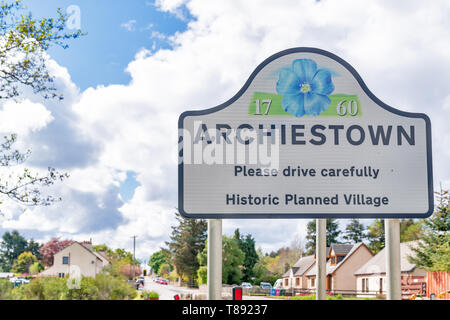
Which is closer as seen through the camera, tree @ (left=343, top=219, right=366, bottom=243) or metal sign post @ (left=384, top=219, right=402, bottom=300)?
metal sign post @ (left=384, top=219, right=402, bottom=300)

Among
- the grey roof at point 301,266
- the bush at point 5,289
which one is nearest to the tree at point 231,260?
the bush at point 5,289

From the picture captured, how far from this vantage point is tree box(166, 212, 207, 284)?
44656 mm

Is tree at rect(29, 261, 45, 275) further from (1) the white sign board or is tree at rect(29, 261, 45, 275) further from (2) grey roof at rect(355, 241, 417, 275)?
(2) grey roof at rect(355, 241, 417, 275)

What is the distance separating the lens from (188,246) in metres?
45.1

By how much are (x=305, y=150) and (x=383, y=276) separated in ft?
110

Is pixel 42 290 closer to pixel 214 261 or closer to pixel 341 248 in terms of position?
pixel 214 261

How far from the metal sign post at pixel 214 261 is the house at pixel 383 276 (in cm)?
2790

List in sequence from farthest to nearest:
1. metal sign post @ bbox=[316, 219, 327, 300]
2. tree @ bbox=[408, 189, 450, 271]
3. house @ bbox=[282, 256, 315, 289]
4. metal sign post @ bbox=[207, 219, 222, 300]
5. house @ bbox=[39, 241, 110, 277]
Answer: house @ bbox=[282, 256, 315, 289] < tree @ bbox=[408, 189, 450, 271] < house @ bbox=[39, 241, 110, 277] < metal sign post @ bbox=[316, 219, 327, 300] < metal sign post @ bbox=[207, 219, 222, 300]

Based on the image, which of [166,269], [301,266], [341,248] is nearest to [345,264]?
[341,248]

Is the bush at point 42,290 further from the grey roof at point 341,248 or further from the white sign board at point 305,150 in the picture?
the grey roof at point 341,248

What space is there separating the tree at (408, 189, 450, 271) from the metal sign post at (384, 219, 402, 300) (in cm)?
2659

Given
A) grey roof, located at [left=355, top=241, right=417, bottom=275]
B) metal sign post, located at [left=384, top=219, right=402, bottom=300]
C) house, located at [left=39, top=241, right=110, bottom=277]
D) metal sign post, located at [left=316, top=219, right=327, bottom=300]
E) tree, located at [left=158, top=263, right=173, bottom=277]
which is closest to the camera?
metal sign post, located at [left=384, top=219, right=402, bottom=300]

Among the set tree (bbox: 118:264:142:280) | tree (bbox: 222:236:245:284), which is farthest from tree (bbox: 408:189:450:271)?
tree (bbox: 118:264:142:280)

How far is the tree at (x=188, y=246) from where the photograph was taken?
147 ft
